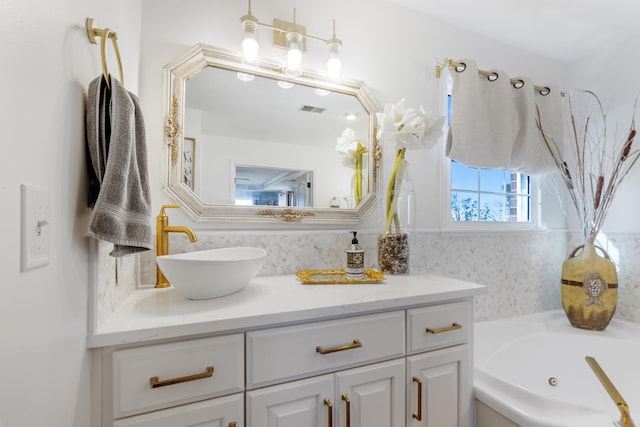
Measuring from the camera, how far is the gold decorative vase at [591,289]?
6.05 feet

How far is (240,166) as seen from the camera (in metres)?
1.42

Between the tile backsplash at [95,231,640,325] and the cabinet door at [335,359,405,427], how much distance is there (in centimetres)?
63

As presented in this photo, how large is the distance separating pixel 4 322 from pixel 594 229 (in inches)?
103

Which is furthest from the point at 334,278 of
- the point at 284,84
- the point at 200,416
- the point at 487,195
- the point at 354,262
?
the point at 487,195

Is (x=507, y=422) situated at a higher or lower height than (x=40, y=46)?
lower

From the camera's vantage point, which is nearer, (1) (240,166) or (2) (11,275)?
(2) (11,275)

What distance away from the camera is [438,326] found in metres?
1.15

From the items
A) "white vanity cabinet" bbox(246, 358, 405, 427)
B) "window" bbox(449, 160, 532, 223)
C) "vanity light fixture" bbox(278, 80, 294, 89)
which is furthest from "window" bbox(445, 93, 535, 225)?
"white vanity cabinet" bbox(246, 358, 405, 427)

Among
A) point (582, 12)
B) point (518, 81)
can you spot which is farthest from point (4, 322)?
point (582, 12)

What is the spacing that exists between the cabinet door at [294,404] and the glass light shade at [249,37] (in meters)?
1.32

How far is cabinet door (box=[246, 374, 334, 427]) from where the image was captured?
2.85ft

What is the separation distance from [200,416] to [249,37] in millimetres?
1423

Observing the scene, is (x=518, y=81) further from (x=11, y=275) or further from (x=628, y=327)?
(x=11, y=275)

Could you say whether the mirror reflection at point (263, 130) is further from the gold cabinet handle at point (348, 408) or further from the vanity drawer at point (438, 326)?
the gold cabinet handle at point (348, 408)
